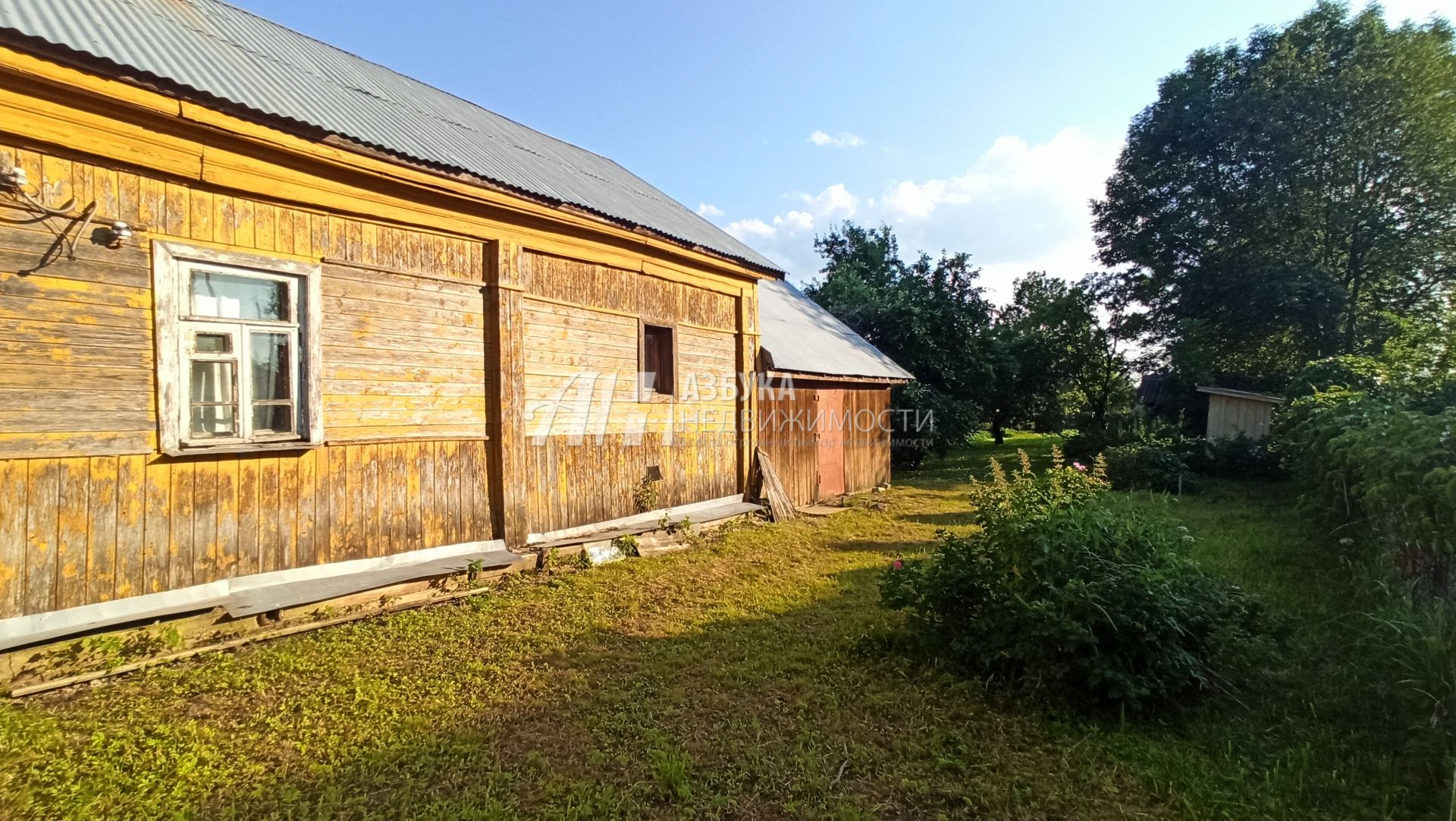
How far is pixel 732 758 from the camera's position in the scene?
3311 millimetres

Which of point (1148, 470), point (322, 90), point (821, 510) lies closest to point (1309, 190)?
point (1148, 470)

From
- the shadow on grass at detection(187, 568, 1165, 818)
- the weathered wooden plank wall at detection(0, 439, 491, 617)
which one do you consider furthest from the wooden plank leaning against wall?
the shadow on grass at detection(187, 568, 1165, 818)

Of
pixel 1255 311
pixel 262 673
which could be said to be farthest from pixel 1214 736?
pixel 1255 311

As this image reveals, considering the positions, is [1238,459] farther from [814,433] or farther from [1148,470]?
[814,433]

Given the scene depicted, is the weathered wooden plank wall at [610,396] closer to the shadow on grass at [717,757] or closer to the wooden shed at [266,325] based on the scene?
the wooden shed at [266,325]

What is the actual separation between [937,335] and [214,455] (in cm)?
1781

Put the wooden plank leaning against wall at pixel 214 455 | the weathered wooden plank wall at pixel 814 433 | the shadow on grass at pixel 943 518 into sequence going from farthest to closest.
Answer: the weathered wooden plank wall at pixel 814 433, the shadow on grass at pixel 943 518, the wooden plank leaning against wall at pixel 214 455

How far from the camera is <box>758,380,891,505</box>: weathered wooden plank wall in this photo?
429 inches

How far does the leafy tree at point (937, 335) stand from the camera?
17984 millimetres

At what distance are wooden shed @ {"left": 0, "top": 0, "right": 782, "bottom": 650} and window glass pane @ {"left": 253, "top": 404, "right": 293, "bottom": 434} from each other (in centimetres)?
3

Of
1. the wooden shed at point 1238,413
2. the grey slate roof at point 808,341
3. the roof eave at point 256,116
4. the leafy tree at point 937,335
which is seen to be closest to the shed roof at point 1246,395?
the wooden shed at point 1238,413

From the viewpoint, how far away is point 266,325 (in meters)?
4.89

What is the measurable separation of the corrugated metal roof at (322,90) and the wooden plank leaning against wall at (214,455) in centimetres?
78

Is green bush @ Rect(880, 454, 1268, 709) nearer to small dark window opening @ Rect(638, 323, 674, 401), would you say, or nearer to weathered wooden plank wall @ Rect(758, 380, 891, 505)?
small dark window opening @ Rect(638, 323, 674, 401)
